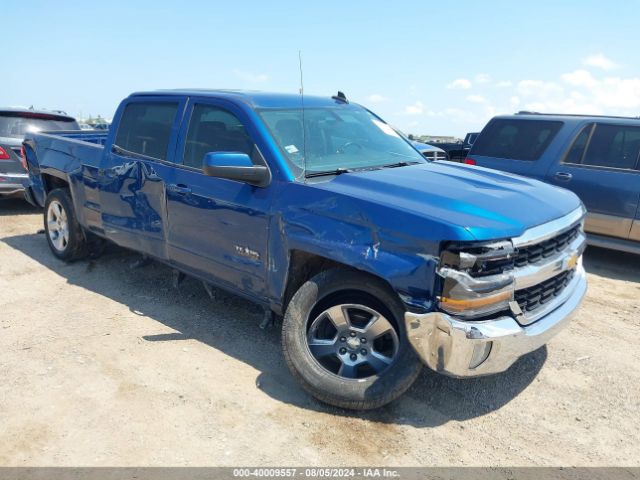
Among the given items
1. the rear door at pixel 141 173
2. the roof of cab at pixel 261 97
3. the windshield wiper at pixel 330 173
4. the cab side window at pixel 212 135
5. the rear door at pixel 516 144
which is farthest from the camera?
the rear door at pixel 516 144

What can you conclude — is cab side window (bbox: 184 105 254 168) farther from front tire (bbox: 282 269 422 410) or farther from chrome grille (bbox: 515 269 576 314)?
chrome grille (bbox: 515 269 576 314)

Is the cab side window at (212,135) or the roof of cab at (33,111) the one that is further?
the roof of cab at (33,111)

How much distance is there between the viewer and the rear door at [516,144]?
674 centimetres

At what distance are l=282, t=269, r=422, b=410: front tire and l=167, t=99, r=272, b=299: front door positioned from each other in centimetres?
49

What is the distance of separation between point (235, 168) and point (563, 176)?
184 inches

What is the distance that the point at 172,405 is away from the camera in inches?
128

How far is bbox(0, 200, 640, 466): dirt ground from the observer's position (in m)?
2.86

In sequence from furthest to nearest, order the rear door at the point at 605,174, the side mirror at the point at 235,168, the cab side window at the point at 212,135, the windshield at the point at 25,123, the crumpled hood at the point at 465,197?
1. the windshield at the point at 25,123
2. the rear door at the point at 605,174
3. the cab side window at the point at 212,135
4. the side mirror at the point at 235,168
5. the crumpled hood at the point at 465,197

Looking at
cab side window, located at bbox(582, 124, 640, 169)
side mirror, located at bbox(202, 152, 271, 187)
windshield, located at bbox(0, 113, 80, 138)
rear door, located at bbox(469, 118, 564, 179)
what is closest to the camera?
side mirror, located at bbox(202, 152, 271, 187)

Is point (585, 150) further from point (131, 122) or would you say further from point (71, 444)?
point (71, 444)

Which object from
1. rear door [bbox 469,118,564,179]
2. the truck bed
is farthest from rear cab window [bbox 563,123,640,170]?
the truck bed

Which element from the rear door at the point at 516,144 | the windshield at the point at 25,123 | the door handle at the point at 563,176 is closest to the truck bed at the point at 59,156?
the windshield at the point at 25,123

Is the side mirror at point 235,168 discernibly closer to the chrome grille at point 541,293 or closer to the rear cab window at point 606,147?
the chrome grille at point 541,293

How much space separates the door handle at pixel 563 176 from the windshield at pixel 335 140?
292 centimetres
